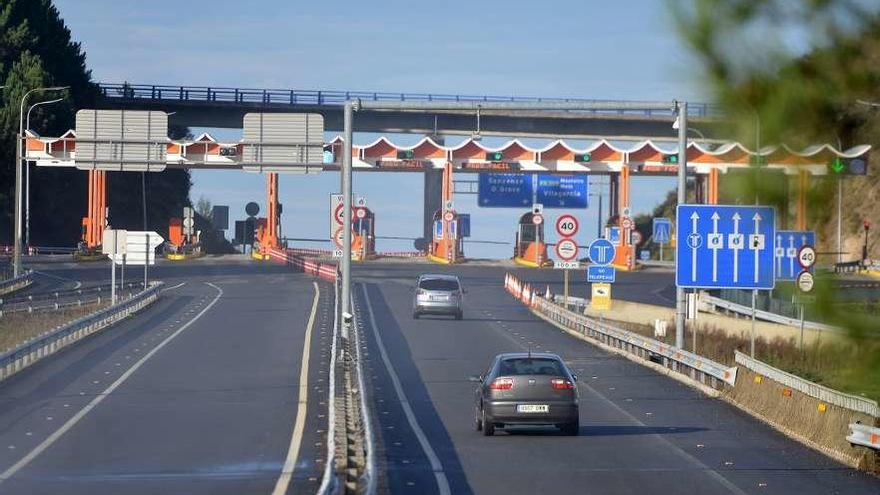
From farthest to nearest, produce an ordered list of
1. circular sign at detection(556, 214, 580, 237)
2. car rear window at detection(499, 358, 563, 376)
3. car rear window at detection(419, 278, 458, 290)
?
1. car rear window at detection(419, 278, 458, 290)
2. circular sign at detection(556, 214, 580, 237)
3. car rear window at detection(499, 358, 563, 376)

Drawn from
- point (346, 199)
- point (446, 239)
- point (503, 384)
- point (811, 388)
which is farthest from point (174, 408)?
point (446, 239)

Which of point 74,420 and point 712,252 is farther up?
point 712,252

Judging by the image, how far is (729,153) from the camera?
6.68 metres

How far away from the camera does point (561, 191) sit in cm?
10219

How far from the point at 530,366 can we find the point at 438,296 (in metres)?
29.2

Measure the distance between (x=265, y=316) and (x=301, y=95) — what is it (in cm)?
4268

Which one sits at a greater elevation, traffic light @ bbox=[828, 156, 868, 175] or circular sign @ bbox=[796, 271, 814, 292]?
traffic light @ bbox=[828, 156, 868, 175]

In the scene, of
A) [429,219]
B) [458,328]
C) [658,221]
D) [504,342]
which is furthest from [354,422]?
[429,219]

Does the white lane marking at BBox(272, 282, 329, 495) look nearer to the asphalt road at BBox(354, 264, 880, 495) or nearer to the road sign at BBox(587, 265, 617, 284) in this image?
the asphalt road at BBox(354, 264, 880, 495)

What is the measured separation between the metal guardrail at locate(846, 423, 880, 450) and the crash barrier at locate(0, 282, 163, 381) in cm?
1896

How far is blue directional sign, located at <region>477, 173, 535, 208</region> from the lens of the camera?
103 meters

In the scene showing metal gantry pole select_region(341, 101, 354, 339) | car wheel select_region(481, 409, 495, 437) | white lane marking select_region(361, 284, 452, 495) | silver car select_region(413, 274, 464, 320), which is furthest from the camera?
silver car select_region(413, 274, 464, 320)

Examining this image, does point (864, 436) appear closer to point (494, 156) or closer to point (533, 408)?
point (533, 408)

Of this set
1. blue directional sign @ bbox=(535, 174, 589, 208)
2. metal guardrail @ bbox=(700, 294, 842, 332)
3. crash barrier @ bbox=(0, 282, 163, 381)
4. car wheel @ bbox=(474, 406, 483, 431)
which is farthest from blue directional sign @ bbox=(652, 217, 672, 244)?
car wheel @ bbox=(474, 406, 483, 431)
